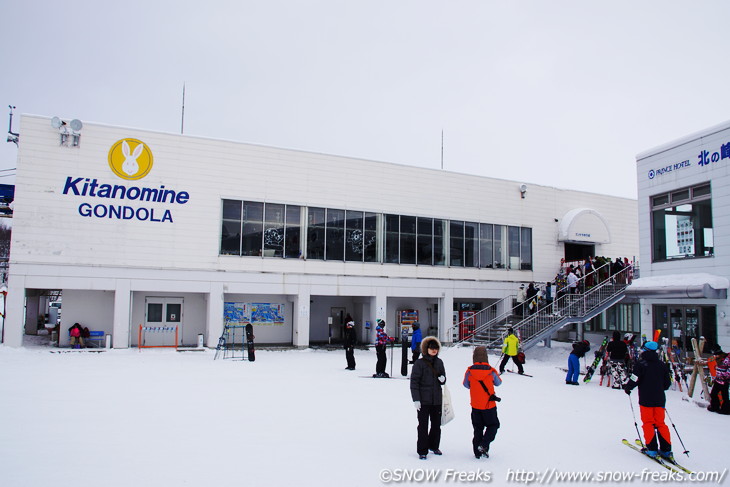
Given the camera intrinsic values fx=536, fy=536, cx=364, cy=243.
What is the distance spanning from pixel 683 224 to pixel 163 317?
2034cm

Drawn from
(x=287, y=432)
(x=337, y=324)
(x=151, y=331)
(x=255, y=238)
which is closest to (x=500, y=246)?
(x=337, y=324)

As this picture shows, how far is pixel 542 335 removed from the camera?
2086cm

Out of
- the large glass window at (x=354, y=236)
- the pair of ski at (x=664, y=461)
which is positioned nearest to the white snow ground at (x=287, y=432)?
the pair of ski at (x=664, y=461)

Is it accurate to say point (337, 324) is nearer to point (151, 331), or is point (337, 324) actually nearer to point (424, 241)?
point (424, 241)

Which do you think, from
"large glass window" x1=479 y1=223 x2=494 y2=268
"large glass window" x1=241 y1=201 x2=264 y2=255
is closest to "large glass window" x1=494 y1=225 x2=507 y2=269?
"large glass window" x1=479 y1=223 x2=494 y2=268

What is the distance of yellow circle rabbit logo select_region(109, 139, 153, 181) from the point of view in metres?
21.6

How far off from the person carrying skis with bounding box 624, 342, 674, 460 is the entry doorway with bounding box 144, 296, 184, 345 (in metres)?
20.1

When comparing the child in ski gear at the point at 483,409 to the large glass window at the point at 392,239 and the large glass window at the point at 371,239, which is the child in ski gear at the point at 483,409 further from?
the large glass window at the point at 392,239

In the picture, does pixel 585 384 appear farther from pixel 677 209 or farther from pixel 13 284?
pixel 13 284

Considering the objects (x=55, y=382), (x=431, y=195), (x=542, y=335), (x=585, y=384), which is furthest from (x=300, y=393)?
(x=431, y=195)

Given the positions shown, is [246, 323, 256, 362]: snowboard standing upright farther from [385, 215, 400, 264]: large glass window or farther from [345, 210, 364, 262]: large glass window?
[385, 215, 400, 264]: large glass window

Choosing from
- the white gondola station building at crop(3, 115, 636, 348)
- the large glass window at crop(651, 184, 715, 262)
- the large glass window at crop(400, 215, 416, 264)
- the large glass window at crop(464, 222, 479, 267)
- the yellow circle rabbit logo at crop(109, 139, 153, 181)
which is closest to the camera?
the large glass window at crop(651, 184, 715, 262)

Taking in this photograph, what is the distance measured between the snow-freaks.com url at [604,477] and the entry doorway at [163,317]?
19.6 meters

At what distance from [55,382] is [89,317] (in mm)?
10355
